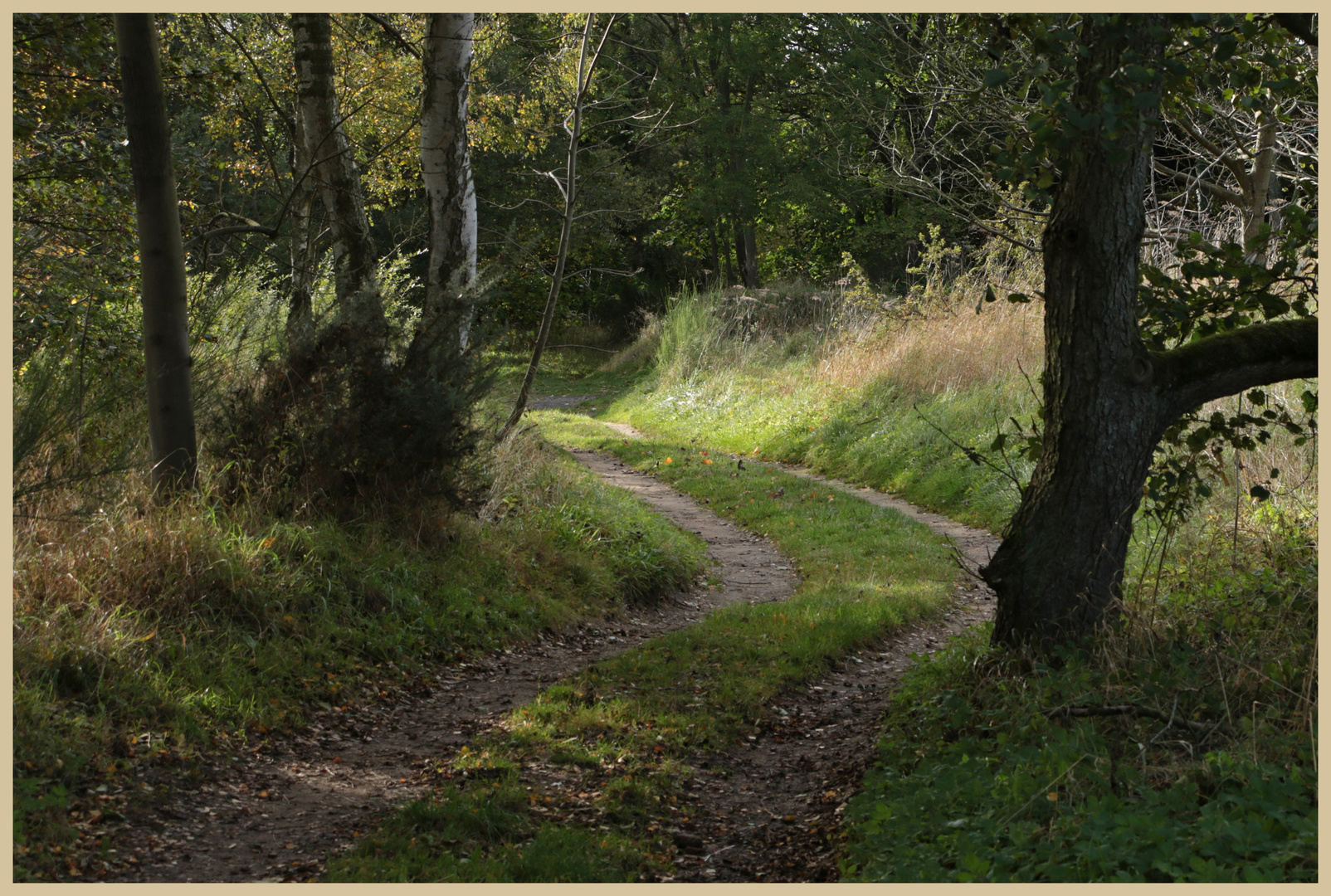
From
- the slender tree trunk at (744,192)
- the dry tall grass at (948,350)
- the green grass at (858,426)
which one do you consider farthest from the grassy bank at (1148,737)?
the slender tree trunk at (744,192)

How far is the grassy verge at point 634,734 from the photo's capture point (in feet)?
12.6

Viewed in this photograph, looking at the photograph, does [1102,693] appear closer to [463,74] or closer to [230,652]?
[230,652]

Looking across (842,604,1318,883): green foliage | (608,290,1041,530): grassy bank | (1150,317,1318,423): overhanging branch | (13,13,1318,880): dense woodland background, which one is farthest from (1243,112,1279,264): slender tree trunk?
(842,604,1318,883): green foliage

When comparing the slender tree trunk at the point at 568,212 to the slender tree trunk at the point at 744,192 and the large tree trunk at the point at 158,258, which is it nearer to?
the large tree trunk at the point at 158,258

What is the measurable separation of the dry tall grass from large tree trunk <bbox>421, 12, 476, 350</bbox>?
789cm

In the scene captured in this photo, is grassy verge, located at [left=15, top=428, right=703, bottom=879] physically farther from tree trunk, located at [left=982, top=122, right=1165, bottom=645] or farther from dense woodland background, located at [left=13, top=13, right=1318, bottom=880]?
tree trunk, located at [left=982, top=122, right=1165, bottom=645]

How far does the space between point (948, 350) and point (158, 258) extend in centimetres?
1195

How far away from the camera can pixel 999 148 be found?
15.0ft

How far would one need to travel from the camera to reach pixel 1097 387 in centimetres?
477

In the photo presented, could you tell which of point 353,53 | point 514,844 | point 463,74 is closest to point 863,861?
point 514,844

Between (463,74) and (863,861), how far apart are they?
7.17 metres

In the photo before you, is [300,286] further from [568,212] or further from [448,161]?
[568,212]

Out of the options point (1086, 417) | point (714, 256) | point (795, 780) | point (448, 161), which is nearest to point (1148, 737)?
point (1086, 417)

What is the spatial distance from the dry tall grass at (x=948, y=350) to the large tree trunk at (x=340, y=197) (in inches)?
345
